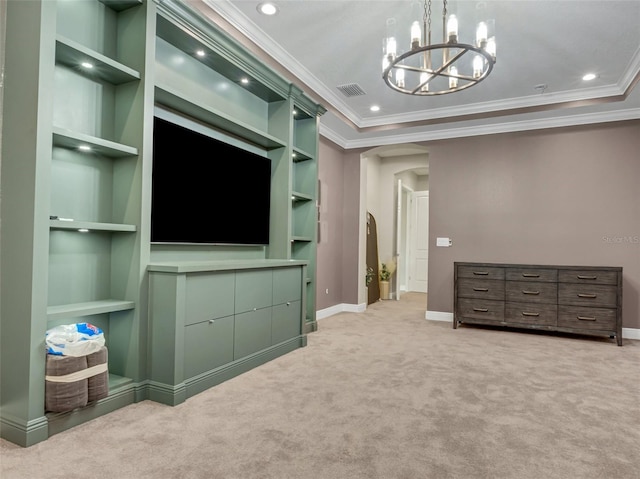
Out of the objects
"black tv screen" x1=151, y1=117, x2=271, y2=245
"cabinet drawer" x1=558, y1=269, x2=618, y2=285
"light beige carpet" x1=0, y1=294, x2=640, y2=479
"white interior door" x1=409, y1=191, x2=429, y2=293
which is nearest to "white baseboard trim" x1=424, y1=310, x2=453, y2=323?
"cabinet drawer" x1=558, y1=269, x2=618, y2=285

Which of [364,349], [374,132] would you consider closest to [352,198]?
[374,132]

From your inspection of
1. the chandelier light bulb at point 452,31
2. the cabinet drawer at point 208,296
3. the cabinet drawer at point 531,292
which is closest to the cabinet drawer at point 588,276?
the cabinet drawer at point 531,292

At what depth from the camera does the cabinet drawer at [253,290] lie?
9.73 feet

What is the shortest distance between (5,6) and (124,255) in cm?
146

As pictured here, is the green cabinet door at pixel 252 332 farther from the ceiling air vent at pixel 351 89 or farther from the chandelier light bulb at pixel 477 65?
the ceiling air vent at pixel 351 89

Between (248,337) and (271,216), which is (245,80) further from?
(248,337)

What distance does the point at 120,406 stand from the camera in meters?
2.29

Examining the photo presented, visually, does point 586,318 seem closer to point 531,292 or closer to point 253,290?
point 531,292

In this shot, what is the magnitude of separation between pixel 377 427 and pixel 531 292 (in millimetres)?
3236

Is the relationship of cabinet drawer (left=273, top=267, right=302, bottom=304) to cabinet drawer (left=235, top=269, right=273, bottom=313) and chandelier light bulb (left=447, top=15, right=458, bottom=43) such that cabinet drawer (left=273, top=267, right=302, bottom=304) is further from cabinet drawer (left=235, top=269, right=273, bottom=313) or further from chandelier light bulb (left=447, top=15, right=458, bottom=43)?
chandelier light bulb (left=447, top=15, right=458, bottom=43)

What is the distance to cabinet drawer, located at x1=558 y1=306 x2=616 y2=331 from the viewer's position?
4.17 meters

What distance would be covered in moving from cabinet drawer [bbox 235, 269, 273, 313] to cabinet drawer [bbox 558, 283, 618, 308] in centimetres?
333

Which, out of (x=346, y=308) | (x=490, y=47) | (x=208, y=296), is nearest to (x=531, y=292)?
(x=346, y=308)

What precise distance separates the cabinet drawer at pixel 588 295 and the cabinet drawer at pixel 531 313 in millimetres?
157
